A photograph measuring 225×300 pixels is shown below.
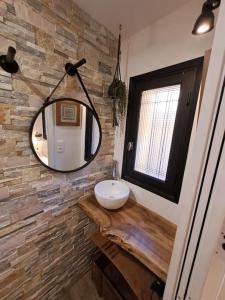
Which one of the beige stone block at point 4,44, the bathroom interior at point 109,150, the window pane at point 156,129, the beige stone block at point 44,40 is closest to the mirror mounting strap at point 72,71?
the bathroom interior at point 109,150

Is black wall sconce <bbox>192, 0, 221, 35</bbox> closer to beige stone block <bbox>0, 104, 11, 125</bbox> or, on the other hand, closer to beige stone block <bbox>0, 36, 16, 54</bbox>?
beige stone block <bbox>0, 36, 16, 54</bbox>

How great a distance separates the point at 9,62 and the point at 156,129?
1.09 metres

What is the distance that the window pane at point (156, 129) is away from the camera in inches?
45.6

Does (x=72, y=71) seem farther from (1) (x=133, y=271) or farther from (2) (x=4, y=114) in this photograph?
(1) (x=133, y=271)

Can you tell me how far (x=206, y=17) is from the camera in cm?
69

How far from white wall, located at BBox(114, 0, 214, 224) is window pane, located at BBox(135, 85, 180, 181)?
0.61 ft

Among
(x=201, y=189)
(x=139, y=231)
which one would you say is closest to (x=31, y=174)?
(x=139, y=231)

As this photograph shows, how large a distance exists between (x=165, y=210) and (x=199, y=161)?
2.86 feet

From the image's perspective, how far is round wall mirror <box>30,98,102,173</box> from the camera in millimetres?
996

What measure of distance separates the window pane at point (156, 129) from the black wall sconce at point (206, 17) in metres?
0.39

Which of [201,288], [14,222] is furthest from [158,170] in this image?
[14,222]

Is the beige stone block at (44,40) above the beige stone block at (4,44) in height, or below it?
above

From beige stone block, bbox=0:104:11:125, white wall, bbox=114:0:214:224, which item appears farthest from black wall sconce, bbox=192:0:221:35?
beige stone block, bbox=0:104:11:125

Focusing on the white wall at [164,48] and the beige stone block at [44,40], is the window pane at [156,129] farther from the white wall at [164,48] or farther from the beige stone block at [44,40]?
the beige stone block at [44,40]
